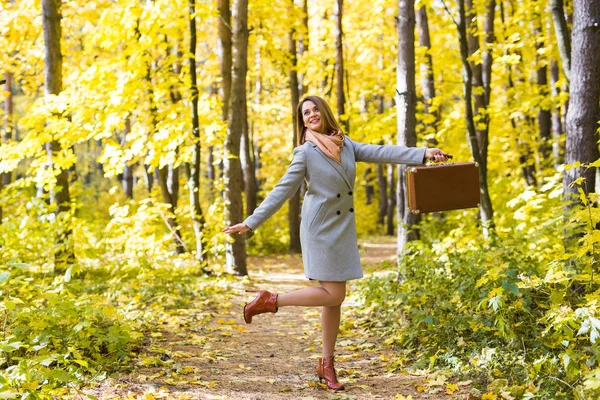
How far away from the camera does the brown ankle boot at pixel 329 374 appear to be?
14.2 feet

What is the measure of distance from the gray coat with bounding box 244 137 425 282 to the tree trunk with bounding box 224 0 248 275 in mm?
6182

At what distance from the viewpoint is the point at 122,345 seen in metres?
4.87

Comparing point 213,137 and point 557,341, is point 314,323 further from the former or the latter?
point 213,137

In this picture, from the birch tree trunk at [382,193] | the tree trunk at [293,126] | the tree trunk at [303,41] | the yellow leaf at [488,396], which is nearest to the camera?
the yellow leaf at [488,396]

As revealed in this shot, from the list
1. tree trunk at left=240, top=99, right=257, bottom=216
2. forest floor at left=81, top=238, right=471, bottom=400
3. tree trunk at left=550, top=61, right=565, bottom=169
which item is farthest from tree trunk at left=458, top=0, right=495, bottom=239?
tree trunk at left=240, top=99, right=257, bottom=216

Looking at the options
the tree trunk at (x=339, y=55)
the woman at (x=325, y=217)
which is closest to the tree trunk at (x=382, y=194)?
the tree trunk at (x=339, y=55)

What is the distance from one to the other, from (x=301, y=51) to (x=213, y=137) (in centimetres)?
791

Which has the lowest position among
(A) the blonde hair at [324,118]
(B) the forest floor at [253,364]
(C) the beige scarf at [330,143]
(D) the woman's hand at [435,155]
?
(B) the forest floor at [253,364]

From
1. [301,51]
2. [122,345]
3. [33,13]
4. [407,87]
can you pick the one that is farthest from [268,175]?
[122,345]

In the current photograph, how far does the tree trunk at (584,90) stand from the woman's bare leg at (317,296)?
2283 millimetres

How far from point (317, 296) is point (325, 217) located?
1.92ft

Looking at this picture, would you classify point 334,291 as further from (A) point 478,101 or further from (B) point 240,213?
(A) point 478,101

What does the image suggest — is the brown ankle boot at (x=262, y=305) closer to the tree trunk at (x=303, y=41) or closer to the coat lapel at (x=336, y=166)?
the coat lapel at (x=336, y=166)

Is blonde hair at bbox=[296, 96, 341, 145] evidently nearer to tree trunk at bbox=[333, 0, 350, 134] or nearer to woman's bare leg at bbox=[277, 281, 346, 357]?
woman's bare leg at bbox=[277, 281, 346, 357]
